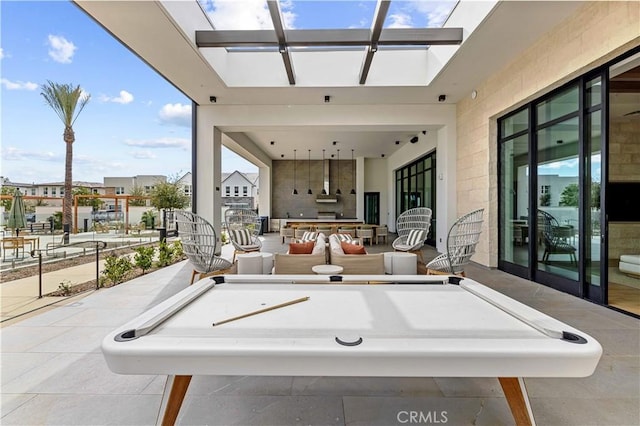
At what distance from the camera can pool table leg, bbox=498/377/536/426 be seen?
4.28 ft

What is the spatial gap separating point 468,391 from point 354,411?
0.74 meters

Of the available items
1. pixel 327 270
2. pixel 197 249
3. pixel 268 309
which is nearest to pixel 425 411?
pixel 268 309

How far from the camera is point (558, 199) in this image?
441 centimetres

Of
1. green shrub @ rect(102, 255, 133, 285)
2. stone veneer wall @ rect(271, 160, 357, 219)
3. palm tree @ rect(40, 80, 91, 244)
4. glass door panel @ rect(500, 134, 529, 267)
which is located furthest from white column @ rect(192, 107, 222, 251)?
stone veneer wall @ rect(271, 160, 357, 219)

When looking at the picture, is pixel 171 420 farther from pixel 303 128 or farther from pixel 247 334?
pixel 303 128

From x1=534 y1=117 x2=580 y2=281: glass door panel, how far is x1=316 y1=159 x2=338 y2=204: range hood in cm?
1018

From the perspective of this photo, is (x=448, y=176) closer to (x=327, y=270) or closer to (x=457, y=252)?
(x=457, y=252)

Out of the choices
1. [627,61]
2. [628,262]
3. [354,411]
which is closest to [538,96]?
[627,61]

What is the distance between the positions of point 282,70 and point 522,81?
14.2ft

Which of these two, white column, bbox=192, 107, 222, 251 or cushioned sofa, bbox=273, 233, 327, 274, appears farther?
white column, bbox=192, 107, 222, 251

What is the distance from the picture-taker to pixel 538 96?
4762mm

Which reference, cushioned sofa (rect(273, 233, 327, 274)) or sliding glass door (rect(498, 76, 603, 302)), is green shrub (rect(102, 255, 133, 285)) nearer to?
cushioned sofa (rect(273, 233, 327, 274))

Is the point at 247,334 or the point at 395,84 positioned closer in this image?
the point at 247,334

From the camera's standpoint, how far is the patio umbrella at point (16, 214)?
5438 mm
